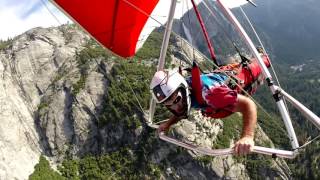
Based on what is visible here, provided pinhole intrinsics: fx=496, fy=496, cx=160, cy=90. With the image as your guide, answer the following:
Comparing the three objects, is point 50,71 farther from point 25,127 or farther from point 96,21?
point 96,21

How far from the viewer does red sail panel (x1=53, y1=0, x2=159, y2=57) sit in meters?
15.9

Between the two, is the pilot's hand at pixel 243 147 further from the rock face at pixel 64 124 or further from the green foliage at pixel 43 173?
the green foliage at pixel 43 173

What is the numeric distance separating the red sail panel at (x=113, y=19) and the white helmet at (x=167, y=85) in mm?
5500

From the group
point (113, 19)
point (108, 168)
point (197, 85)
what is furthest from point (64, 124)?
point (197, 85)

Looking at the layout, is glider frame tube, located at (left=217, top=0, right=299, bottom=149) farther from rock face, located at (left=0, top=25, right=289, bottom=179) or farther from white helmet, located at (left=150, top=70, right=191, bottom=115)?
rock face, located at (left=0, top=25, right=289, bottom=179)

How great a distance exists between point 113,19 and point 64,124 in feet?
374

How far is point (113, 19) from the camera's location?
16.3 m

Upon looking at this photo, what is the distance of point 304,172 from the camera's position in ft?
473

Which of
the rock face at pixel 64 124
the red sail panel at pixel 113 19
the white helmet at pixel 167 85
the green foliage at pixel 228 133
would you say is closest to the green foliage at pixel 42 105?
the rock face at pixel 64 124

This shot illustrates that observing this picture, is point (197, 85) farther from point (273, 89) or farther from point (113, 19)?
point (113, 19)

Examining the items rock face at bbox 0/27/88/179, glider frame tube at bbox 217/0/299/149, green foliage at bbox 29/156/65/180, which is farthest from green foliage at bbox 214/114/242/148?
glider frame tube at bbox 217/0/299/149

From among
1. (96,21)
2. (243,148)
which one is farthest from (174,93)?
(96,21)

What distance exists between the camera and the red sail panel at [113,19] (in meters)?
15.9

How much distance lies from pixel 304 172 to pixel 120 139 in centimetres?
5597
